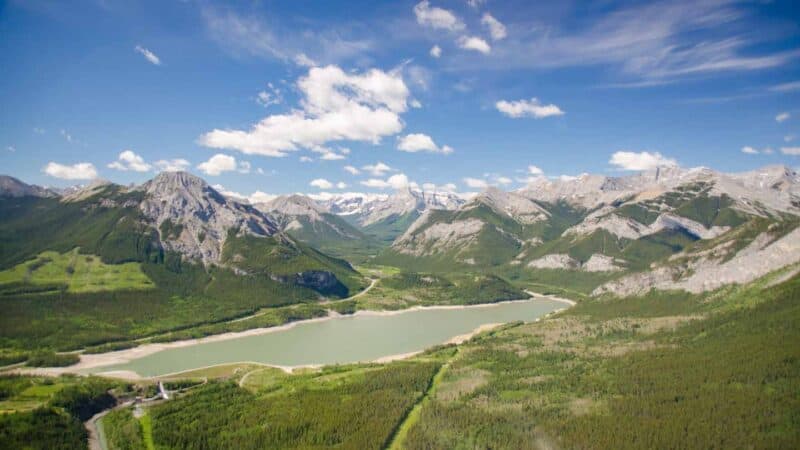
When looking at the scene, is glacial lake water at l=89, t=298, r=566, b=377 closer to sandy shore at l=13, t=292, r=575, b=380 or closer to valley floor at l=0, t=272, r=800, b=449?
sandy shore at l=13, t=292, r=575, b=380

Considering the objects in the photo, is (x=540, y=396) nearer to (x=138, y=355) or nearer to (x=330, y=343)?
(x=330, y=343)

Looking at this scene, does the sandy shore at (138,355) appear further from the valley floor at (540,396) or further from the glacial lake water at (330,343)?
the valley floor at (540,396)

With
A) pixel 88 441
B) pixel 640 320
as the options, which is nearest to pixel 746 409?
pixel 640 320

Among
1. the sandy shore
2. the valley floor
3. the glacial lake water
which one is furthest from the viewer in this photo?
the glacial lake water

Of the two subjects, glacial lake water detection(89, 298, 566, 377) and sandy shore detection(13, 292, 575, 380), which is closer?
sandy shore detection(13, 292, 575, 380)

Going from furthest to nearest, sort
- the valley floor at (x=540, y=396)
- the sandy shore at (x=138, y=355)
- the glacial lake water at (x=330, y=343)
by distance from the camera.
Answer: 1. the glacial lake water at (x=330, y=343)
2. the sandy shore at (x=138, y=355)
3. the valley floor at (x=540, y=396)

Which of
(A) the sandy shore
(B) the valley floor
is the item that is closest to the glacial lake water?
(A) the sandy shore

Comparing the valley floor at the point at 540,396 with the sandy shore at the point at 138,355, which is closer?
the valley floor at the point at 540,396

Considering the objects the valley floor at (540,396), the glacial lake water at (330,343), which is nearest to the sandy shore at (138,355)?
the glacial lake water at (330,343)

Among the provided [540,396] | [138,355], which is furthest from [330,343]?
[540,396]

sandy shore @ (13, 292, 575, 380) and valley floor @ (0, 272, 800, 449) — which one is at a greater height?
sandy shore @ (13, 292, 575, 380)
